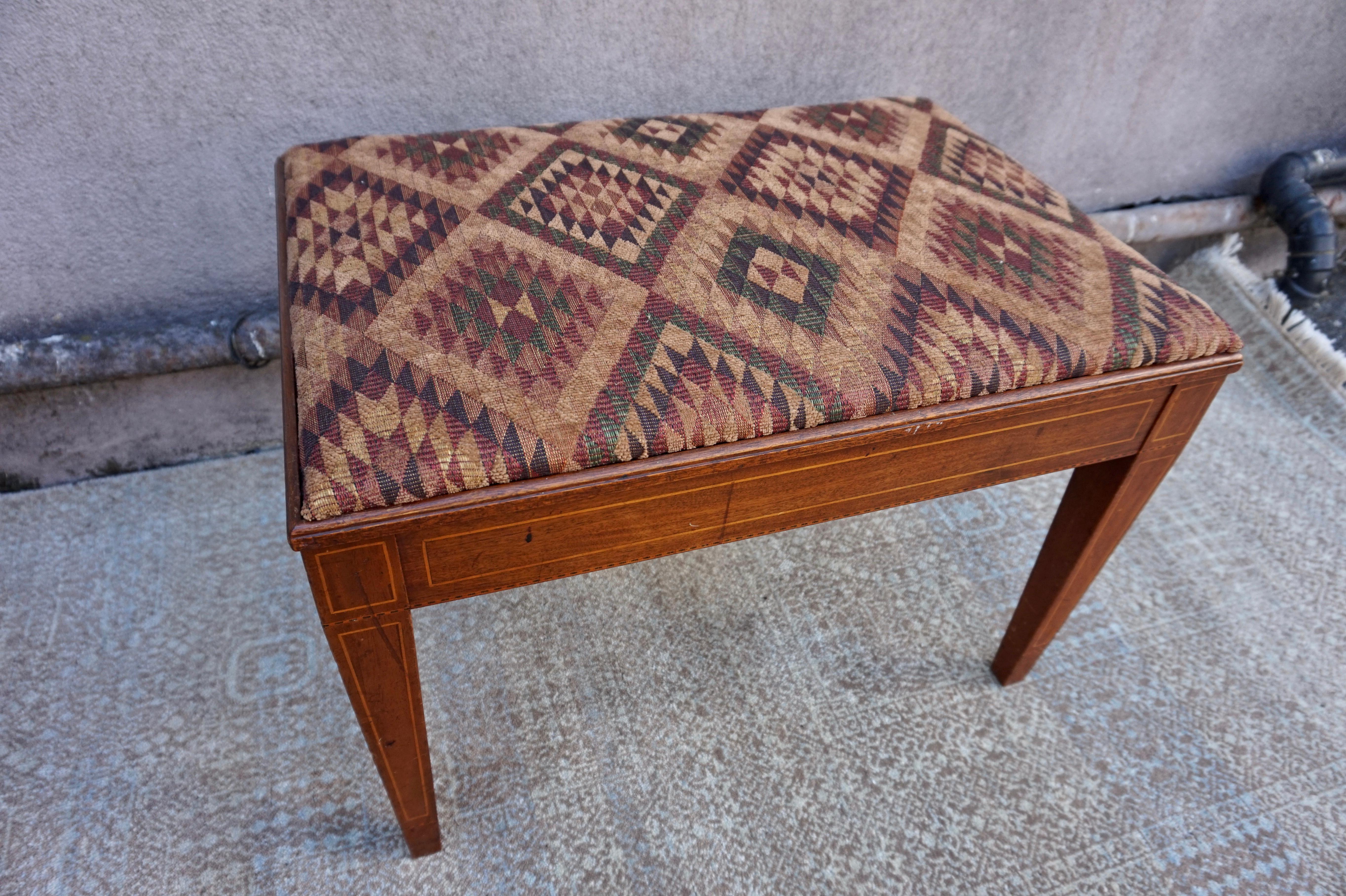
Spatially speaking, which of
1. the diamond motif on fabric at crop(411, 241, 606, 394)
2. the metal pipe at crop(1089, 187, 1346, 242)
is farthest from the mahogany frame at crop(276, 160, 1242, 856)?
the metal pipe at crop(1089, 187, 1346, 242)

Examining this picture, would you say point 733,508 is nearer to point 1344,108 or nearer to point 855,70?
point 855,70

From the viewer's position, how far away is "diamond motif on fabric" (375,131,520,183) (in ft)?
2.73

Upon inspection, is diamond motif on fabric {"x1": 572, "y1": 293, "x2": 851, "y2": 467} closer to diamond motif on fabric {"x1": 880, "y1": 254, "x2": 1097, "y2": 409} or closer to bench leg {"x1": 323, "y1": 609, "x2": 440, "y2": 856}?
diamond motif on fabric {"x1": 880, "y1": 254, "x2": 1097, "y2": 409}

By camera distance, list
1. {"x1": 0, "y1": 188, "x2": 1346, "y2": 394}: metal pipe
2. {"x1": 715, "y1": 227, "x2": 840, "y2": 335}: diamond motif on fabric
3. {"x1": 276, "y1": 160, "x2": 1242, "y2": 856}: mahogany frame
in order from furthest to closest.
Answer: {"x1": 0, "y1": 188, "x2": 1346, "y2": 394}: metal pipe, {"x1": 715, "y1": 227, "x2": 840, "y2": 335}: diamond motif on fabric, {"x1": 276, "y1": 160, "x2": 1242, "y2": 856}: mahogany frame

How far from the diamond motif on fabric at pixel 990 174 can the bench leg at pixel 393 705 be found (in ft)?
2.28

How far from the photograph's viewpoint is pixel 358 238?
0.75m

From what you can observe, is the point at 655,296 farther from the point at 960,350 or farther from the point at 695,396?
the point at 960,350

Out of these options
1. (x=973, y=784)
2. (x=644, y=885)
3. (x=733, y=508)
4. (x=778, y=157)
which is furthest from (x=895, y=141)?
(x=644, y=885)

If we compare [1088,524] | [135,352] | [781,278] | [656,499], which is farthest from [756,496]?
[135,352]

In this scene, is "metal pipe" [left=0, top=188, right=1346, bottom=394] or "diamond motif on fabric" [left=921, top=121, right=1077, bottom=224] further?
"metal pipe" [left=0, top=188, right=1346, bottom=394]

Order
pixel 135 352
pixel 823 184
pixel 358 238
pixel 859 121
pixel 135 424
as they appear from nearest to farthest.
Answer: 1. pixel 358 238
2. pixel 823 184
3. pixel 859 121
4. pixel 135 352
5. pixel 135 424

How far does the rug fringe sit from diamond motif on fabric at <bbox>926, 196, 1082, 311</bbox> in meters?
1.04

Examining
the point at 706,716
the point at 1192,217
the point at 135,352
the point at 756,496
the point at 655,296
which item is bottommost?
the point at 706,716

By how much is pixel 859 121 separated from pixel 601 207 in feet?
1.20
